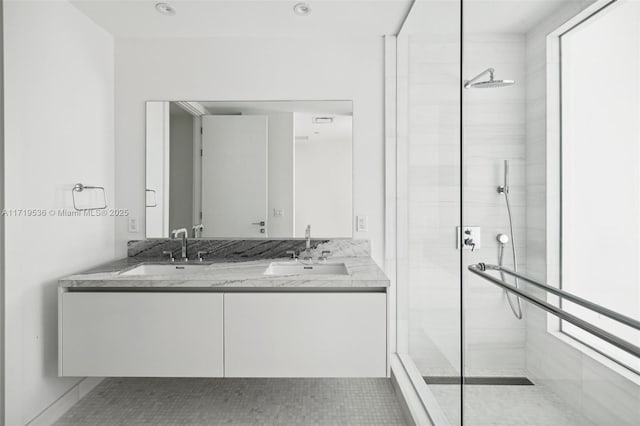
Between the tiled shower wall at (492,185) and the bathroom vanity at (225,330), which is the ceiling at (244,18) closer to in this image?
the tiled shower wall at (492,185)

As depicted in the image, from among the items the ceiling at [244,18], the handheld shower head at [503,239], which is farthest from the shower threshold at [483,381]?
the ceiling at [244,18]

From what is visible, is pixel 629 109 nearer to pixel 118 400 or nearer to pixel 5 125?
pixel 5 125

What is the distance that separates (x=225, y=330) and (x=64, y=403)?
1.01 meters

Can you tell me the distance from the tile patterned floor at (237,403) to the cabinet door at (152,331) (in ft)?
1.05

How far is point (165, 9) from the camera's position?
204 centimetres

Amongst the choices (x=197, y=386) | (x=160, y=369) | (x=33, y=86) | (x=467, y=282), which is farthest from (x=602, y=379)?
(x=33, y=86)

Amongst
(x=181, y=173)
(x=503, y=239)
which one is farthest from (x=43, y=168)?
(x=503, y=239)

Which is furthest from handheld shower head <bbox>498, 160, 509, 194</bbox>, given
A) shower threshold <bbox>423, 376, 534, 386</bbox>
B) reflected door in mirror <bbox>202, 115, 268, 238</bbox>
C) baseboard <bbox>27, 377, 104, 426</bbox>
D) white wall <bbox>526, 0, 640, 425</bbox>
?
baseboard <bbox>27, 377, 104, 426</bbox>

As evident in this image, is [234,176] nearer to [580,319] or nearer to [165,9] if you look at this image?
[165,9]

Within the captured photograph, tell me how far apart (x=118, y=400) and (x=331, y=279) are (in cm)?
141

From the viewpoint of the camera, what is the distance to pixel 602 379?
0.74m

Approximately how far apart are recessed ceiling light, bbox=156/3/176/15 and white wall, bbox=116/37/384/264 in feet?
0.91

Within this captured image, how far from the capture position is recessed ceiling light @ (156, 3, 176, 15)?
6.60 ft

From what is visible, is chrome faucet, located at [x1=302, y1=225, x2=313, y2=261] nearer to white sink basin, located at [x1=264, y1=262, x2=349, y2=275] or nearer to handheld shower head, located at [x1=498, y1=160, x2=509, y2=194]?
white sink basin, located at [x1=264, y1=262, x2=349, y2=275]
